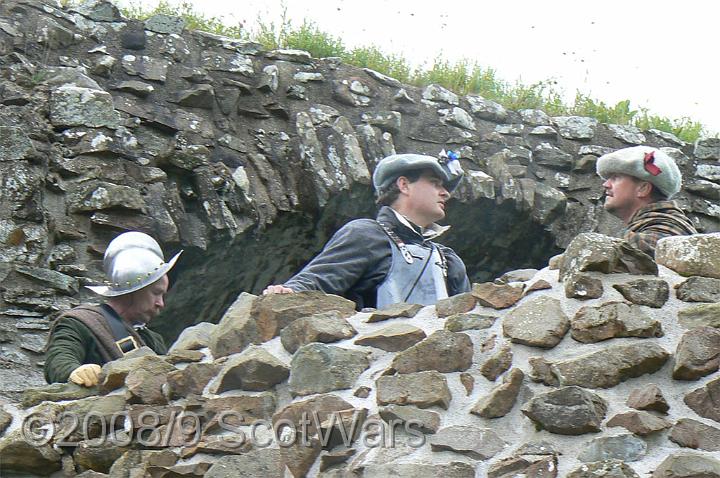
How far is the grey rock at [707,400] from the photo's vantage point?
2.99 m

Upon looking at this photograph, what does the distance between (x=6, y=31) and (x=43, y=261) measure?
1.36 metres

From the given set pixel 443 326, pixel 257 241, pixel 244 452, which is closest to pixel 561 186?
pixel 257 241

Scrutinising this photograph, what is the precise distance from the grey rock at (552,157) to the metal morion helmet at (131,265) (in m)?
3.74

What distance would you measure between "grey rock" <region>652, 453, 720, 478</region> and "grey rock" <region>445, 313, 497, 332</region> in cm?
81

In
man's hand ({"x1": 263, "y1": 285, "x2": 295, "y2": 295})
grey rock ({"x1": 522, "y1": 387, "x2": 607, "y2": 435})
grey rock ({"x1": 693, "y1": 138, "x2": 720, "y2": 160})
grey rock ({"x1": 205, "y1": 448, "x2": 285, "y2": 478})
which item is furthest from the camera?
grey rock ({"x1": 693, "y1": 138, "x2": 720, "y2": 160})

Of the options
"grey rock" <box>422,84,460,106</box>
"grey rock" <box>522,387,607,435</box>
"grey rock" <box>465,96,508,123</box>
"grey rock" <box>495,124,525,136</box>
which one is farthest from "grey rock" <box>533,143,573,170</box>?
"grey rock" <box>522,387,607,435</box>

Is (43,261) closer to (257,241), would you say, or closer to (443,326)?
(257,241)

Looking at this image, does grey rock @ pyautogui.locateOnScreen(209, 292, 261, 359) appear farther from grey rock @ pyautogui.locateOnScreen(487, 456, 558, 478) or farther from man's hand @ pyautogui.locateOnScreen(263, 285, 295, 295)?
grey rock @ pyautogui.locateOnScreen(487, 456, 558, 478)

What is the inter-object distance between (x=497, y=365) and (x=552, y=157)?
187 inches

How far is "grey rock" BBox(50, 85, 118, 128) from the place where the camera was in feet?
20.4

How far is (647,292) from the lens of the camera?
3.35 metres

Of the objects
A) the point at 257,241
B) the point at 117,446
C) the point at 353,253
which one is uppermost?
the point at 353,253

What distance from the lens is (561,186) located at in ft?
25.6

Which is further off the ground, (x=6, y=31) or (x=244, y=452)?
(x=6, y=31)
